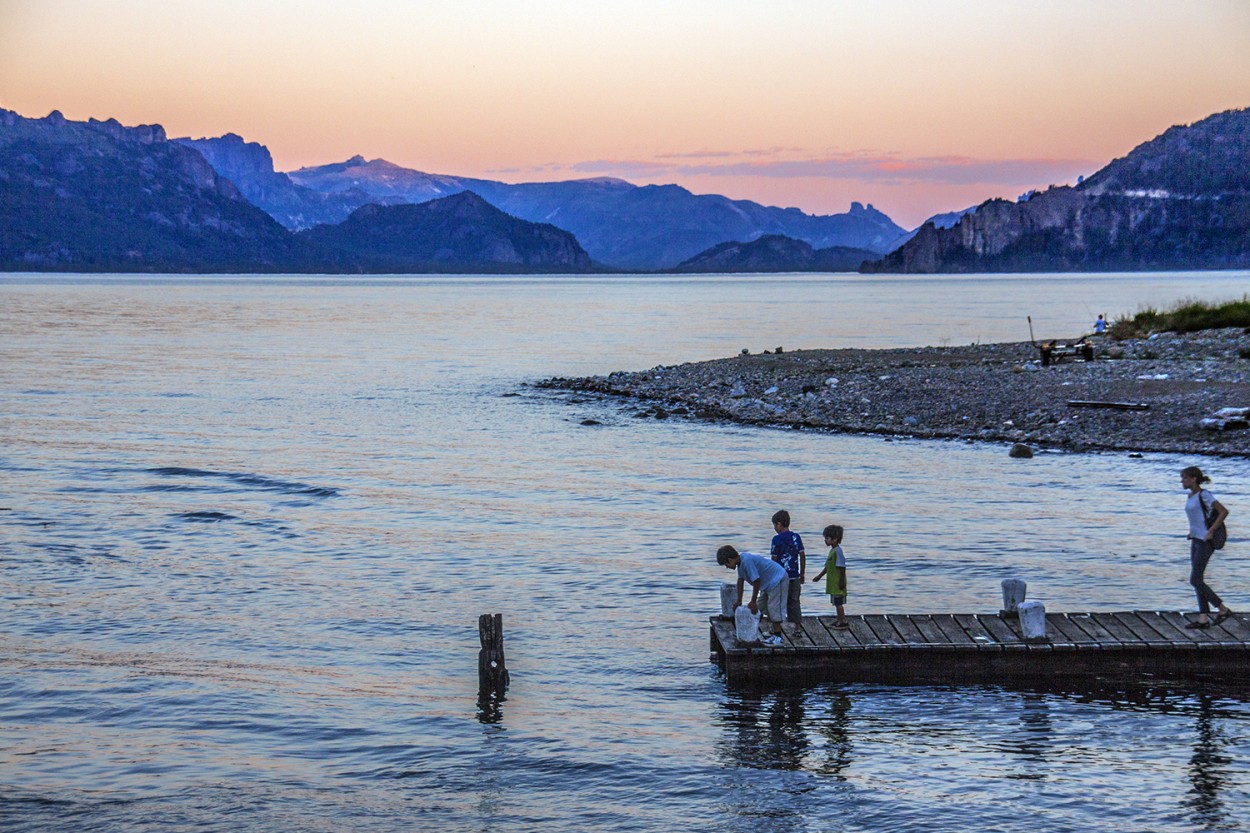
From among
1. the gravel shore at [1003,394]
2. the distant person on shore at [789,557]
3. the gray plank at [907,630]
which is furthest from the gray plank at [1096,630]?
the gravel shore at [1003,394]

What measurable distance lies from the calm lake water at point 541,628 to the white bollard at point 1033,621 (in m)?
0.78

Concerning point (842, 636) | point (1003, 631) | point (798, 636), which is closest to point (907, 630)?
point (842, 636)

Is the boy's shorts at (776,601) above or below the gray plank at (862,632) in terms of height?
above

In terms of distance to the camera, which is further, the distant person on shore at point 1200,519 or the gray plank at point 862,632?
the gray plank at point 862,632

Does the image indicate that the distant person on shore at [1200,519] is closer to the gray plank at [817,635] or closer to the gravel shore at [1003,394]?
the gray plank at [817,635]

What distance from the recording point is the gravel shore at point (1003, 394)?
3666cm

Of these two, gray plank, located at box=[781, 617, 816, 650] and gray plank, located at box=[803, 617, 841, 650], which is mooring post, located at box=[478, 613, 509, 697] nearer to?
gray plank, located at box=[781, 617, 816, 650]

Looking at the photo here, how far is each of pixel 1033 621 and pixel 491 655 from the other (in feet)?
21.6

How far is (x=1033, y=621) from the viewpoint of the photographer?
15609 millimetres

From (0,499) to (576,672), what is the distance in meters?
18.8

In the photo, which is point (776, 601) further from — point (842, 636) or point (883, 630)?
point (883, 630)

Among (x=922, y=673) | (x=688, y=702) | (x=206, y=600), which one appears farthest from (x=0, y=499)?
(x=922, y=673)

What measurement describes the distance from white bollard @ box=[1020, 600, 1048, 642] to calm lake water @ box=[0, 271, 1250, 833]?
0.78 meters

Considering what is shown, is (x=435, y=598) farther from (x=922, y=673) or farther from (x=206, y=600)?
(x=922, y=673)
